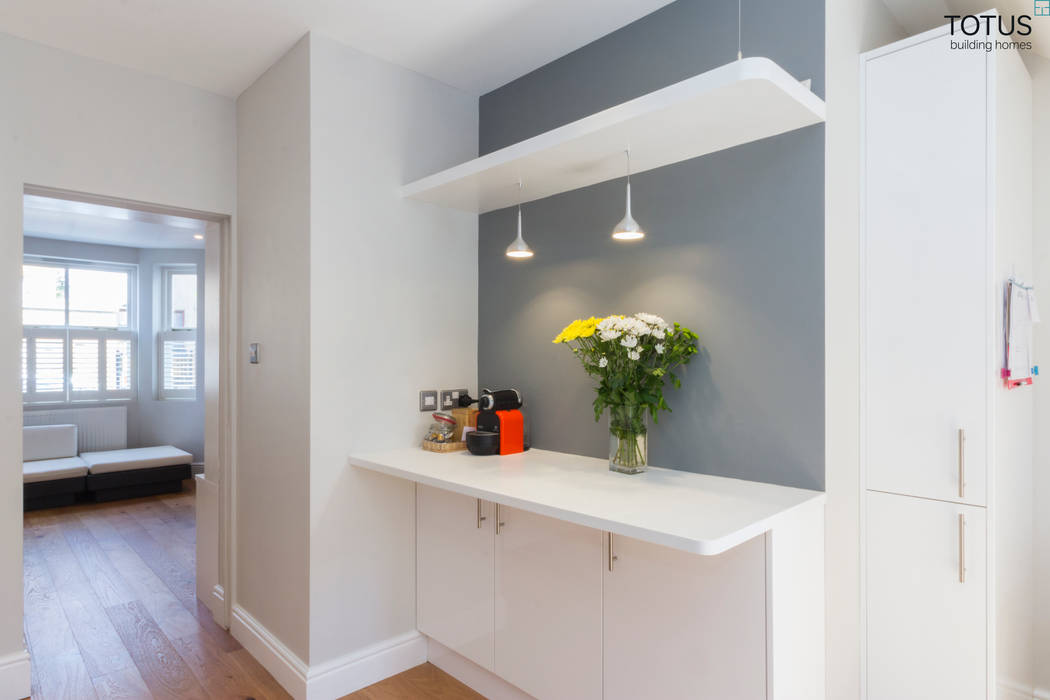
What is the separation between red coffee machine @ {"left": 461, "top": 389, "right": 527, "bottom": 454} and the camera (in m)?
2.48

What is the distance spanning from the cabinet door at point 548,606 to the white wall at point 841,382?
0.73m

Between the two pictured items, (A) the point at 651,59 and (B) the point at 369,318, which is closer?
(A) the point at 651,59

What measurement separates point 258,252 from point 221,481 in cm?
122

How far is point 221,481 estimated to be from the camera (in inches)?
119

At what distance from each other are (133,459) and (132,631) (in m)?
3.29

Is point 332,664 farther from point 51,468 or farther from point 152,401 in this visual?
point 152,401

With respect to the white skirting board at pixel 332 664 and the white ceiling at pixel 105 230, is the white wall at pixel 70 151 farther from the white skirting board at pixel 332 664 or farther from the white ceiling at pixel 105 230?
the white ceiling at pixel 105 230

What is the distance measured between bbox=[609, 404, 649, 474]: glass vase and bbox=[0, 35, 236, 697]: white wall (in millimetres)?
2256

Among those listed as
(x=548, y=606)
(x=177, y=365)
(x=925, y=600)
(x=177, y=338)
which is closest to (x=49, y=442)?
(x=177, y=365)

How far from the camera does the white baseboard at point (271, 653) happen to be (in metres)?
2.34

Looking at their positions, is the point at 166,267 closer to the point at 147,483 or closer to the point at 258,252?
the point at 147,483

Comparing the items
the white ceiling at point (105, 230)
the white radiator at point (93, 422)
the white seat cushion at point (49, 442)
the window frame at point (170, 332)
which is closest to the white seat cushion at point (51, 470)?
the white seat cushion at point (49, 442)

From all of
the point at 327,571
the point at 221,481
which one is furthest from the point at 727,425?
the point at 221,481

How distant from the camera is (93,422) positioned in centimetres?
609
